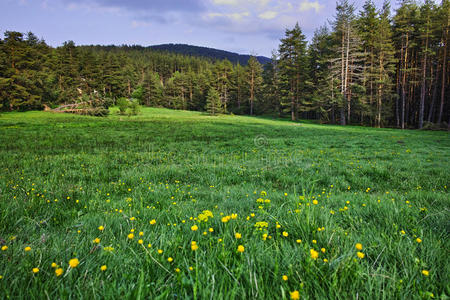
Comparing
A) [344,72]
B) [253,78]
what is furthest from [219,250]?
[253,78]

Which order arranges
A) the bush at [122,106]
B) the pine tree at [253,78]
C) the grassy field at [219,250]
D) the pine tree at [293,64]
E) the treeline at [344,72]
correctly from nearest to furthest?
the grassy field at [219,250] < the treeline at [344,72] < the bush at [122,106] < the pine tree at [293,64] < the pine tree at [253,78]

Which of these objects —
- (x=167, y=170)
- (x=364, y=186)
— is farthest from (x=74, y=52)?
(x=364, y=186)

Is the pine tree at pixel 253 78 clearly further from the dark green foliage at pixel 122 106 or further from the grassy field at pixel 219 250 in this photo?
the grassy field at pixel 219 250

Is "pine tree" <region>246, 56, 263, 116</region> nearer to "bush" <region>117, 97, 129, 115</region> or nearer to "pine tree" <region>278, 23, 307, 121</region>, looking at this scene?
"pine tree" <region>278, 23, 307, 121</region>

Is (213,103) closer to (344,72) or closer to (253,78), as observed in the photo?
(253,78)

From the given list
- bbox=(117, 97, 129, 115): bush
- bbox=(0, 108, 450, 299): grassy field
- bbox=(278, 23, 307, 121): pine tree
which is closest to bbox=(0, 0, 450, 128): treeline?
bbox=(278, 23, 307, 121): pine tree

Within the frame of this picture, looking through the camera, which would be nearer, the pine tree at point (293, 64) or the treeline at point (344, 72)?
the treeline at point (344, 72)

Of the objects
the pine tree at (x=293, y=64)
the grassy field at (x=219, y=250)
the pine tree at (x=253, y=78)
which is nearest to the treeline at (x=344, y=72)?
the pine tree at (x=293, y=64)

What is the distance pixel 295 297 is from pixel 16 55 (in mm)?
53563

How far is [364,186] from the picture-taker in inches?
188

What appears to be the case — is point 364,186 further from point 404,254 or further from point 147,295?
point 147,295

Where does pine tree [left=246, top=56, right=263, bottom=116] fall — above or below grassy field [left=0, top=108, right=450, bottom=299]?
above

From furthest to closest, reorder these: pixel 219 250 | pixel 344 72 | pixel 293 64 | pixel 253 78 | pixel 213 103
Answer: pixel 253 78 → pixel 213 103 → pixel 293 64 → pixel 344 72 → pixel 219 250

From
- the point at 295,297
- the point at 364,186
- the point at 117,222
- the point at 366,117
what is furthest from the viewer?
the point at 366,117
